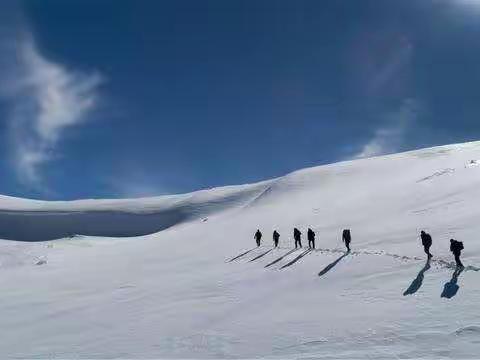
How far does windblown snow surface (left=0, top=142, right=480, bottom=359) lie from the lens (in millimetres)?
12094

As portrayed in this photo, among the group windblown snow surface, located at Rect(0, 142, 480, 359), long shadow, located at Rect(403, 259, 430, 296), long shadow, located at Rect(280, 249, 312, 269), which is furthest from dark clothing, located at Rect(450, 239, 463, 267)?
long shadow, located at Rect(280, 249, 312, 269)

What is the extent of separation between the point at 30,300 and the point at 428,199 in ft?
84.0

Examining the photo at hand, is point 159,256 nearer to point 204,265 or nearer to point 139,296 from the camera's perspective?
point 204,265

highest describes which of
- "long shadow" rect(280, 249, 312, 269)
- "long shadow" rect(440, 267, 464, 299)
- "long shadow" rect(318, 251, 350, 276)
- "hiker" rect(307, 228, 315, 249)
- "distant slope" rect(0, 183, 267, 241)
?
"distant slope" rect(0, 183, 267, 241)

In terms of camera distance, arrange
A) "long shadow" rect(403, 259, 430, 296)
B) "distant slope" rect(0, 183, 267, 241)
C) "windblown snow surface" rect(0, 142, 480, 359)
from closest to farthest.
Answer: "windblown snow surface" rect(0, 142, 480, 359)
"long shadow" rect(403, 259, 430, 296)
"distant slope" rect(0, 183, 267, 241)

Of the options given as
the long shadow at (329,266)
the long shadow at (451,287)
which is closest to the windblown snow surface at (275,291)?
the long shadow at (451,287)

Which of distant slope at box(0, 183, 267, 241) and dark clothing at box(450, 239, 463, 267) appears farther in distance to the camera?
distant slope at box(0, 183, 267, 241)

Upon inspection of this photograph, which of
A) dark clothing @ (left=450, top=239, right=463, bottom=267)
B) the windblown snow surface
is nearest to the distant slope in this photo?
the windblown snow surface

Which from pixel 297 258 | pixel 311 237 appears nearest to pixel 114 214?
pixel 311 237

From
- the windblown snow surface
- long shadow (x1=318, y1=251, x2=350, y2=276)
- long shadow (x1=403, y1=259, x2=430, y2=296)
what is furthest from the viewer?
long shadow (x1=318, y1=251, x2=350, y2=276)

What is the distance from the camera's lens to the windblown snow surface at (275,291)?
12094 millimetres

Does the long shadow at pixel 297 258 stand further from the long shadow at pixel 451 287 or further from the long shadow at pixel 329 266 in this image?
the long shadow at pixel 451 287

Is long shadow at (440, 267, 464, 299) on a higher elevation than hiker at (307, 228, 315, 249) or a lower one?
lower

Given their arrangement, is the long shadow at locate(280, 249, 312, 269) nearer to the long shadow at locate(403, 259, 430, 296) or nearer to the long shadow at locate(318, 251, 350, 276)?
the long shadow at locate(318, 251, 350, 276)
